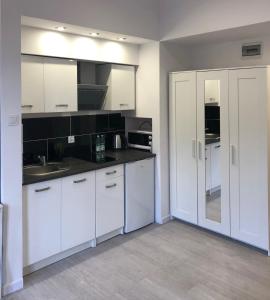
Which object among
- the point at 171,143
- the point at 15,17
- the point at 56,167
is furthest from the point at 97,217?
the point at 15,17

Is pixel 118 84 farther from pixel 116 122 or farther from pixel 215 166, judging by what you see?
pixel 215 166

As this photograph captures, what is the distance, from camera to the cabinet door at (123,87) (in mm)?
3953

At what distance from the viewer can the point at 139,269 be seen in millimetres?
3119

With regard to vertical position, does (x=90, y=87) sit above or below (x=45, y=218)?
above

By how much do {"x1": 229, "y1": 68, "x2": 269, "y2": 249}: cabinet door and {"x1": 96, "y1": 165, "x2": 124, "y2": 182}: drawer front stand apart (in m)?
1.22

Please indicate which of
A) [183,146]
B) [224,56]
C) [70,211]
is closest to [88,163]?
[70,211]

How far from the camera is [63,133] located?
3.86m

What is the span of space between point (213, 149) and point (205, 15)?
1442 millimetres

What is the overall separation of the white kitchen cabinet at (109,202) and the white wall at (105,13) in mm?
1518

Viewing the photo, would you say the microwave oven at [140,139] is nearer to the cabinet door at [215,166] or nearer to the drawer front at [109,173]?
the drawer front at [109,173]

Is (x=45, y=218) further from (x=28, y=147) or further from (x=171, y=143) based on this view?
(x=171, y=143)

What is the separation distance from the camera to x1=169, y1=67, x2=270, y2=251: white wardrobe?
3301 millimetres

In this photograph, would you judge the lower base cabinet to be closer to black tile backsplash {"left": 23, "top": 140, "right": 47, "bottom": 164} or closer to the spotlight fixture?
black tile backsplash {"left": 23, "top": 140, "right": 47, "bottom": 164}

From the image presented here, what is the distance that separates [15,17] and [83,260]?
2300 millimetres
